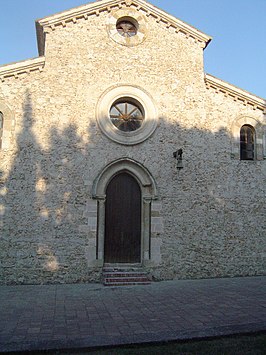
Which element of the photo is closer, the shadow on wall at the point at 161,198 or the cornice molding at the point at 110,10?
the shadow on wall at the point at 161,198

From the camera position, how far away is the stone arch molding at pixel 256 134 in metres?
11.3

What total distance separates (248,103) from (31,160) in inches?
306

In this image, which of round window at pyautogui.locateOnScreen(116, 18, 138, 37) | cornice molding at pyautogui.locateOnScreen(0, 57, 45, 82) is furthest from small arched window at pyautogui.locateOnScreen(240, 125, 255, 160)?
cornice molding at pyautogui.locateOnScreen(0, 57, 45, 82)

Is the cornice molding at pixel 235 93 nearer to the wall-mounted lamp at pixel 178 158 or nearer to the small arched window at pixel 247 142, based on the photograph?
the small arched window at pixel 247 142

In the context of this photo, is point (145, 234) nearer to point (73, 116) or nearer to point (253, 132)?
point (73, 116)

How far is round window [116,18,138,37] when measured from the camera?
1123 cm

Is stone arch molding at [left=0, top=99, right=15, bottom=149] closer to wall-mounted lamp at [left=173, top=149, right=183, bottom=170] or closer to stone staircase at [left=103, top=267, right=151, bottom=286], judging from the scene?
stone staircase at [left=103, top=267, right=151, bottom=286]

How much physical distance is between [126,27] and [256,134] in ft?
19.5

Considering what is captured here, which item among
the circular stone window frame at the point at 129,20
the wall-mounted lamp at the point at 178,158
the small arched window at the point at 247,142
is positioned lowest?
Answer: the wall-mounted lamp at the point at 178,158

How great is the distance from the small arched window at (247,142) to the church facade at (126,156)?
0.04 metres

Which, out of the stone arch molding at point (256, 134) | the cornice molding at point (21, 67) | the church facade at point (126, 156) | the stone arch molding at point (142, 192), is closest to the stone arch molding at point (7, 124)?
the church facade at point (126, 156)

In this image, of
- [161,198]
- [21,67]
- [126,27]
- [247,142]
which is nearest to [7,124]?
[21,67]

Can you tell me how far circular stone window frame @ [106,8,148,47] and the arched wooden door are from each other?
4605 millimetres

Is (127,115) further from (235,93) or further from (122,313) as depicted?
(122,313)
